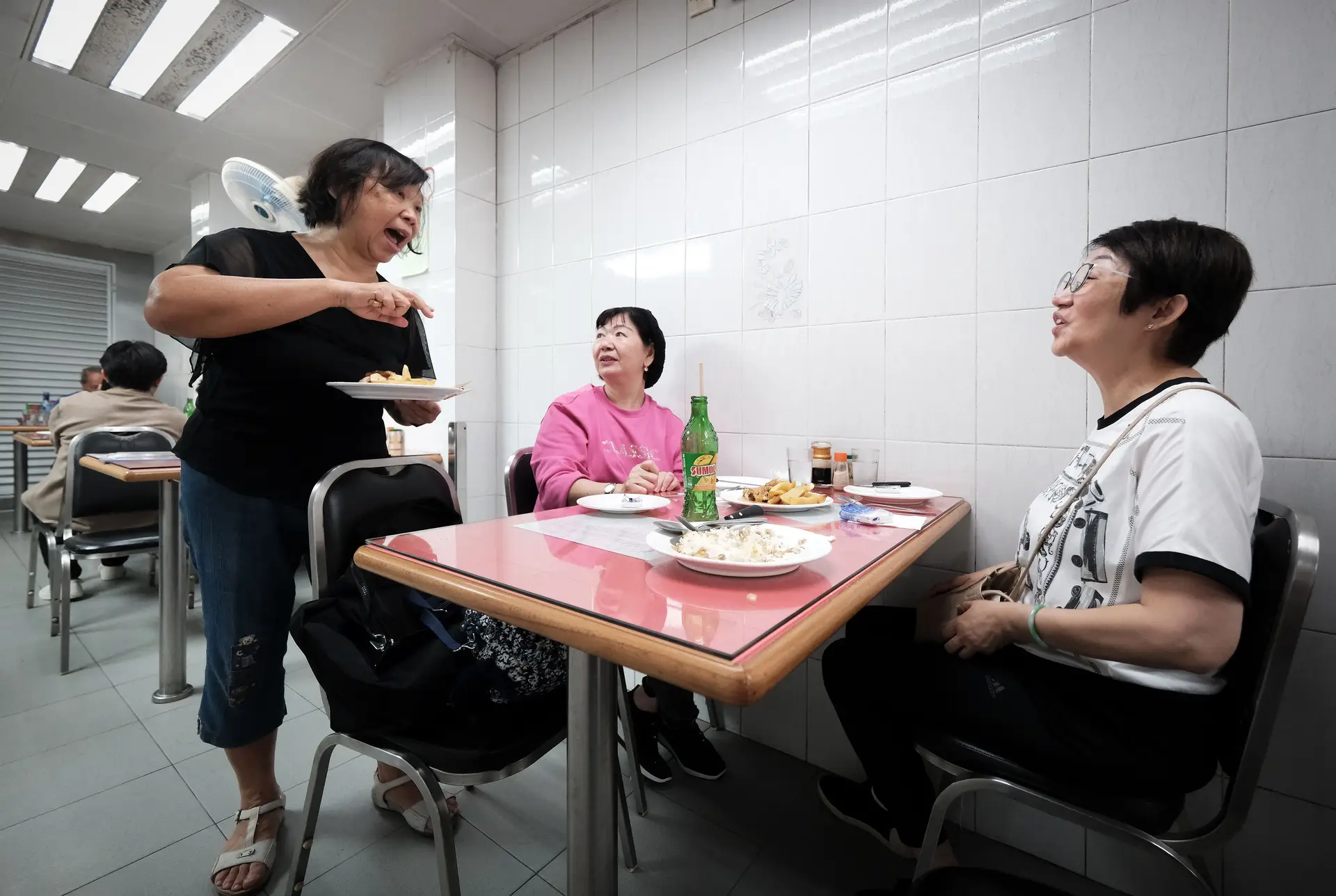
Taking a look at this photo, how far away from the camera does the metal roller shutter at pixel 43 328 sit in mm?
5582

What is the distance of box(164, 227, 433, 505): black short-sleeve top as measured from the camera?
3.77ft

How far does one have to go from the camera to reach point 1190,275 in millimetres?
924

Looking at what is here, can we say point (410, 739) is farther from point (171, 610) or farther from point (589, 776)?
point (171, 610)

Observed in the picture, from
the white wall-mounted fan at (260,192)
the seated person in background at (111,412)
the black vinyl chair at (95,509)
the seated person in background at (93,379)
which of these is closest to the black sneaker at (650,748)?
the white wall-mounted fan at (260,192)

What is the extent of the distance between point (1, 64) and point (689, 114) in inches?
148

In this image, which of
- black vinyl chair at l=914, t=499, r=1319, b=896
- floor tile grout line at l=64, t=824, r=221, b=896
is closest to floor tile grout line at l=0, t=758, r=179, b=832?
floor tile grout line at l=64, t=824, r=221, b=896

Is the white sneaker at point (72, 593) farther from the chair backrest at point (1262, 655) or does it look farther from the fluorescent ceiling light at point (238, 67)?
the chair backrest at point (1262, 655)

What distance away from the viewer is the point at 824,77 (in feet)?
6.00

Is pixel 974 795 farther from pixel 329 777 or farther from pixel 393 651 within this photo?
pixel 329 777

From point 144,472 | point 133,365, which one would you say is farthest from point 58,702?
point 133,365

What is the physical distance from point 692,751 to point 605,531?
1059 mm

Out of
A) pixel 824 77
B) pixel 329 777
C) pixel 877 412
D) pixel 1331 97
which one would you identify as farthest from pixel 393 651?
pixel 1331 97

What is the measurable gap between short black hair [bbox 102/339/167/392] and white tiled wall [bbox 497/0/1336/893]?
7.83ft

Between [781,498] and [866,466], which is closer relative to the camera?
[781,498]
